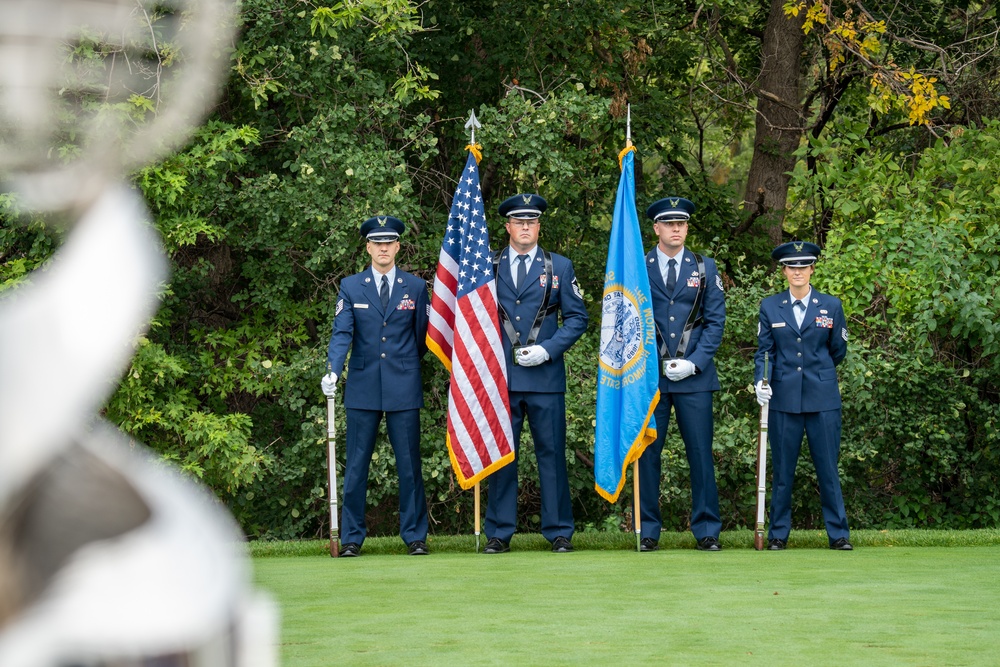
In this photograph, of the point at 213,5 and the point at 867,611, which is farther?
the point at 867,611

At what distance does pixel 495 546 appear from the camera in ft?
24.3

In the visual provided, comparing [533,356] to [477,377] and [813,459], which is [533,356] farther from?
[813,459]

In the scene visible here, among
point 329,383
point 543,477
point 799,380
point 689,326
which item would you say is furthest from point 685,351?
point 329,383

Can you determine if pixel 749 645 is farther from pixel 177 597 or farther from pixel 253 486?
pixel 253 486

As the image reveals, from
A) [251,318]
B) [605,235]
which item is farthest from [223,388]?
[605,235]

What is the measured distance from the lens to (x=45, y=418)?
820mm

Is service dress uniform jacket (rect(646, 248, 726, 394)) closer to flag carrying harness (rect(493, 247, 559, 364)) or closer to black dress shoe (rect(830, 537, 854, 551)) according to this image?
flag carrying harness (rect(493, 247, 559, 364))

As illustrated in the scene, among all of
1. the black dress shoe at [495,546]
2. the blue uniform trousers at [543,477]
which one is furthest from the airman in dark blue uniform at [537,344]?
the black dress shoe at [495,546]

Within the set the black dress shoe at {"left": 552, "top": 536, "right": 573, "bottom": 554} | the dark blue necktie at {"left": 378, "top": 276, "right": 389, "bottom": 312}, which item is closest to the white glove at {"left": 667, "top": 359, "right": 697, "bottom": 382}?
the black dress shoe at {"left": 552, "top": 536, "right": 573, "bottom": 554}

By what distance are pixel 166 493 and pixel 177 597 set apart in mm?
76

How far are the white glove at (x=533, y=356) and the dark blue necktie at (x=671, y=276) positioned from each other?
2.72ft

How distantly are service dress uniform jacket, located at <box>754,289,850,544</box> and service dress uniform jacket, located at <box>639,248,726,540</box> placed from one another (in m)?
0.34

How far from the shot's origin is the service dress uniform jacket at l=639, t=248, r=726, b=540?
7656mm

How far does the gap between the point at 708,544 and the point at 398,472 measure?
5.81 ft
